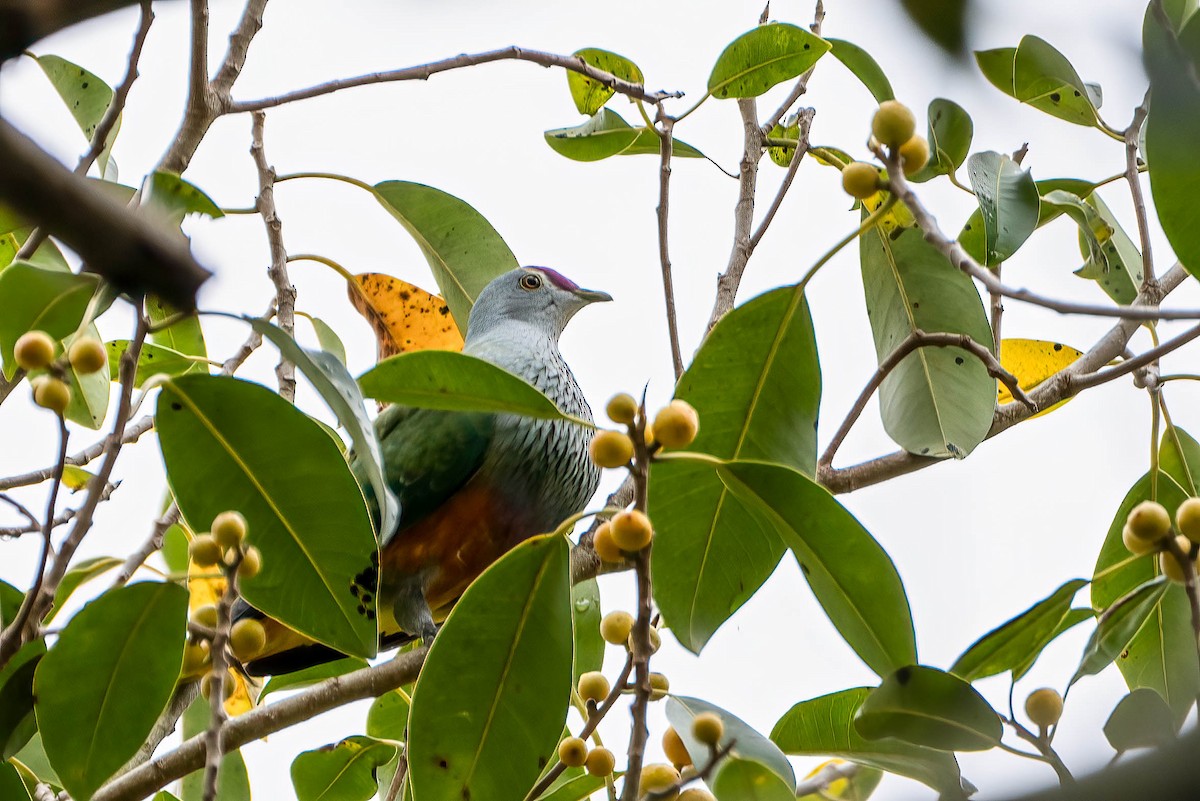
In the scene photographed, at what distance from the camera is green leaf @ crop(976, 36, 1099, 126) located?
240cm

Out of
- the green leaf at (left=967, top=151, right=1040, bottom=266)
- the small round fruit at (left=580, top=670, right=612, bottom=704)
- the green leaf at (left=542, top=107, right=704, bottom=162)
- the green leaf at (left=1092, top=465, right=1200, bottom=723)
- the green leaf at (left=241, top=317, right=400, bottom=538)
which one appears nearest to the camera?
the green leaf at (left=241, top=317, right=400, bottom=538)

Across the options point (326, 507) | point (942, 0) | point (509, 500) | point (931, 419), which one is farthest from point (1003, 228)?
point (942, 0)

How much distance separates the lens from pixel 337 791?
2.81 m

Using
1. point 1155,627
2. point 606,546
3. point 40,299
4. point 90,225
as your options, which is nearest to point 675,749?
point 606,546

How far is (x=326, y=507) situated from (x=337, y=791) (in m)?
1.27

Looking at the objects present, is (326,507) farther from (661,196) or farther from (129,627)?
(661,196)

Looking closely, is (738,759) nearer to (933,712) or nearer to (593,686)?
(933,712)

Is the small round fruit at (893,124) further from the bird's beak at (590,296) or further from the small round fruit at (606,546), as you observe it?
→ the bird's beak at (590,296)

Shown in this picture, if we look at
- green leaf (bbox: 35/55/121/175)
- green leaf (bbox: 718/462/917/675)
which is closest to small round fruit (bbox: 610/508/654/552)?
green leaf (bbox: 718/462/917/675)

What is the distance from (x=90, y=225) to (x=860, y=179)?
1399 millimetres

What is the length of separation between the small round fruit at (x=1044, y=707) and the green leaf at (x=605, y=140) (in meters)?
1.69

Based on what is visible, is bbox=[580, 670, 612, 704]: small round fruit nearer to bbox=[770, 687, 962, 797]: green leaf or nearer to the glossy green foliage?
bbox=[770, 687, 962, 797]: green leaf

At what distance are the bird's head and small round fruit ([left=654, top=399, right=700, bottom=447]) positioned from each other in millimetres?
2417

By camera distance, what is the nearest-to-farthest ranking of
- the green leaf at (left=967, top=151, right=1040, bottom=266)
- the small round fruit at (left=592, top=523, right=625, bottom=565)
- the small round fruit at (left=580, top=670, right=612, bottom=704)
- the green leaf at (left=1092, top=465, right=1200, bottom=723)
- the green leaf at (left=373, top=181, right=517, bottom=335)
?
the small round fruit at (left=592, top=523, right=625, bottom=565), the small round fruit at (left=580, top=670, right=612, bottom=704), the green leaf at (left=967, top=151, right=1040, bottom=266), the green leaf at (left=1092, top=465, right=1200, bottom=723), the green leaf at (left=373, top=181, right=517, bottom=335)
